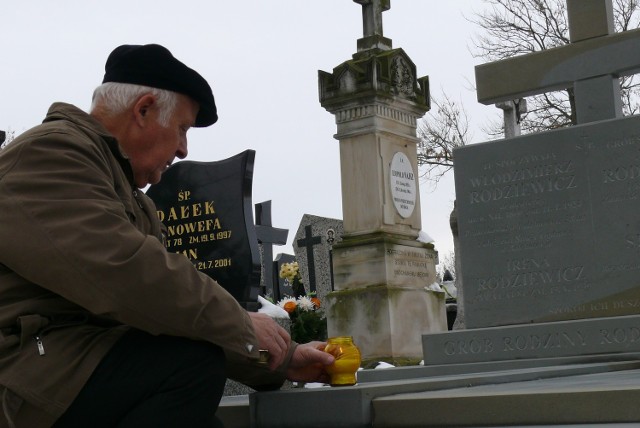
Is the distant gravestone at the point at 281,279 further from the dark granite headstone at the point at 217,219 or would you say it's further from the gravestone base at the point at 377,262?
the dark granite headstone at the point at 217,219

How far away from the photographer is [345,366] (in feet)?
9.98

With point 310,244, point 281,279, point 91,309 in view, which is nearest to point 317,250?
point 310,244

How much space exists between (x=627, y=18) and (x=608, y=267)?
791 inches

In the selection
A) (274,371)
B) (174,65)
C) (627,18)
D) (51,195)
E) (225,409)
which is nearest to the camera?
(51,195)

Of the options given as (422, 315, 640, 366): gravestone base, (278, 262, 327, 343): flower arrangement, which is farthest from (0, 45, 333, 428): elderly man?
(278, 262, 327, 343): flower arrangement

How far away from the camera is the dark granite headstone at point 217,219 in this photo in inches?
283

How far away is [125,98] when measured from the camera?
2.67 m

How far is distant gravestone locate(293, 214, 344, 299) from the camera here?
1611 centimetres

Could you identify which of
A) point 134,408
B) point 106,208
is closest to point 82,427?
point 134,408

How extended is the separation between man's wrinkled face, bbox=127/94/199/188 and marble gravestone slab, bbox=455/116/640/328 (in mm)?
3249

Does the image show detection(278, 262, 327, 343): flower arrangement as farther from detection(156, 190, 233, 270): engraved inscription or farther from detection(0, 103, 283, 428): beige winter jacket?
detection(0, 103, 283, 428): beige winter jacket

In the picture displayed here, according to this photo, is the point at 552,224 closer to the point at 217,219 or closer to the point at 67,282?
the point at 217,219

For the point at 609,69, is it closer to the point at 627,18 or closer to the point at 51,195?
the point at 51,195

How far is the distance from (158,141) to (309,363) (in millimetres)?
828
